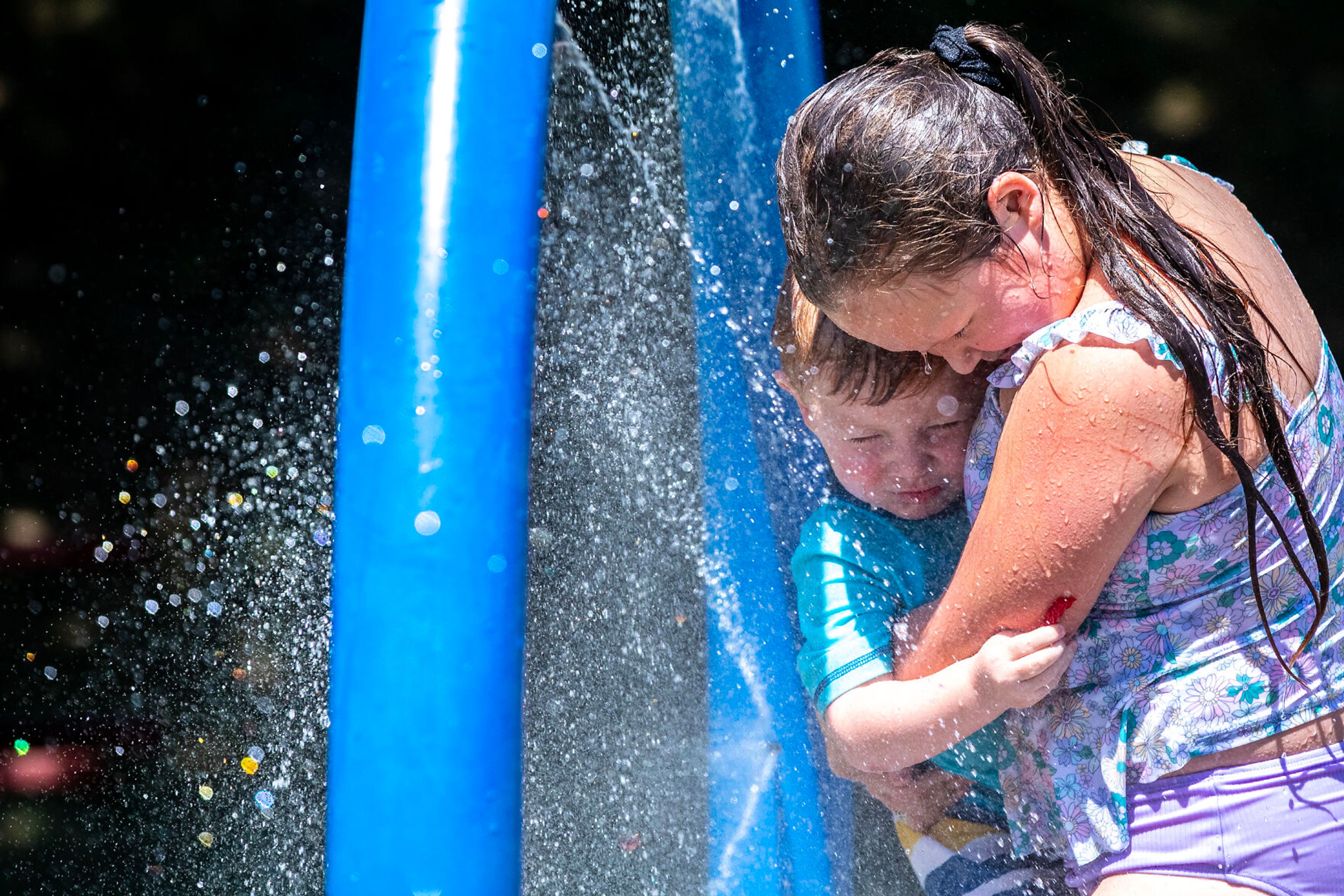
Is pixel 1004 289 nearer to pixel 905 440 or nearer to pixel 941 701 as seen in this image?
pixel 905 440

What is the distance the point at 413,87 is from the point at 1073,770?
1.07 metres

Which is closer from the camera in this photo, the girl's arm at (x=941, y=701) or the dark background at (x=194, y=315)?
the girl's arm at (x=941, y=701)

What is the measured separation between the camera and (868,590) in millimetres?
1556

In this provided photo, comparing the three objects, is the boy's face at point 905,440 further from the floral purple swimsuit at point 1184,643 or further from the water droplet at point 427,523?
the water droplet at point 427,523

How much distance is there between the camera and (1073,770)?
4.18 feet

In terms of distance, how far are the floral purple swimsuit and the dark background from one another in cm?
199

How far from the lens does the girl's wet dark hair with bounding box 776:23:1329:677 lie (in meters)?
1.05

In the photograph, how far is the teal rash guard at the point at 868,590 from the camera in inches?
58.3

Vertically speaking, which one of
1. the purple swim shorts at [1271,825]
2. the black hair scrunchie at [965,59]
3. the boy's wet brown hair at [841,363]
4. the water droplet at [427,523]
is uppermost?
the black hair scrunchie at [965,59]

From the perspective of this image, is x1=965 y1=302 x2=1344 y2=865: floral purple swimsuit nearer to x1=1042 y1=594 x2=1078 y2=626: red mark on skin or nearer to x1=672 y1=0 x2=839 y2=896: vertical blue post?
x1=1042 y1=594 x2=1078 y2=626: red mark on skin

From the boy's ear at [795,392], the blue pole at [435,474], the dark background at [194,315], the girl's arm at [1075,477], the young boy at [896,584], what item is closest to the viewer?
the blue pole at [435,474]


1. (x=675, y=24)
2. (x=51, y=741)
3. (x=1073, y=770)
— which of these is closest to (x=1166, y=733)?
(x=1073, y=770)

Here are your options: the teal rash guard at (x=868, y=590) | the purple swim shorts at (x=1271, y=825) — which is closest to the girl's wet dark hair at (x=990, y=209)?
the purple swim shorts at (x=1271, y=825)

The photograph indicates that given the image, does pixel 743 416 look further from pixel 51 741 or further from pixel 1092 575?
pixel 51 741
